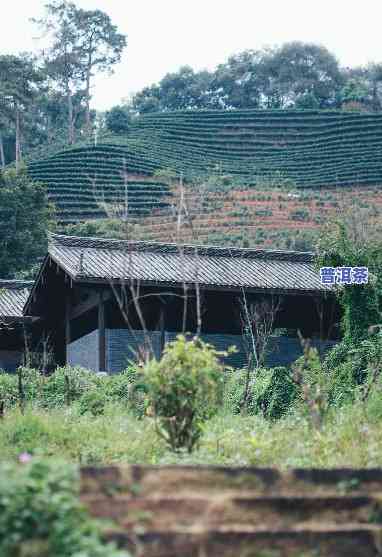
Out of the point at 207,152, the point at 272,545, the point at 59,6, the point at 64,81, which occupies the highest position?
the point at 59,6

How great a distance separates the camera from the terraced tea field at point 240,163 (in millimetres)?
51781

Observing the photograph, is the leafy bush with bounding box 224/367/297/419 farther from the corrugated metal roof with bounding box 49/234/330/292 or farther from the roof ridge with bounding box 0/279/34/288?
the roof ridge with bounding box 0/279/34/288

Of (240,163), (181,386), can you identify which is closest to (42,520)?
(181,386)

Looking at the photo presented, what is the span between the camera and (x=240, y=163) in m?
66.6

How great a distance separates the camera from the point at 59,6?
65750 millimetres

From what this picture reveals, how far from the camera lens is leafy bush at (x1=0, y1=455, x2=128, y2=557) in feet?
11.7

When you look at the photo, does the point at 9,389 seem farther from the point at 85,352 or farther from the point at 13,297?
the point at 13,297

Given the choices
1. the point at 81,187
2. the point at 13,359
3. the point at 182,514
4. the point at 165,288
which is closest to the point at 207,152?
the point at 81,187

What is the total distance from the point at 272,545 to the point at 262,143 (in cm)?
6762

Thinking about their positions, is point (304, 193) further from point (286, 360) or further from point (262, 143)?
point (286, 360)

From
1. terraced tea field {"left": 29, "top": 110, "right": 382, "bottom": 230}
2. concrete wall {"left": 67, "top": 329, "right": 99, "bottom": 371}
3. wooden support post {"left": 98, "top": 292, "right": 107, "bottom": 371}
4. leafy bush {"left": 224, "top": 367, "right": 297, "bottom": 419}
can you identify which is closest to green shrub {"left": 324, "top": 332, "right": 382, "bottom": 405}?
leafy bush {"left": 224, "top": 367, "right": 297, "bottom": 419}

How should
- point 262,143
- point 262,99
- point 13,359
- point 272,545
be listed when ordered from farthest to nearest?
point 262,99
point 262,143
point 13,359
point 272,545

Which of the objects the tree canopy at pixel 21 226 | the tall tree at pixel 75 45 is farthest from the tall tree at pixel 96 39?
the tree canopy at pixel 21 226

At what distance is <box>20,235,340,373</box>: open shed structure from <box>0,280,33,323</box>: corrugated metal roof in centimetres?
286
